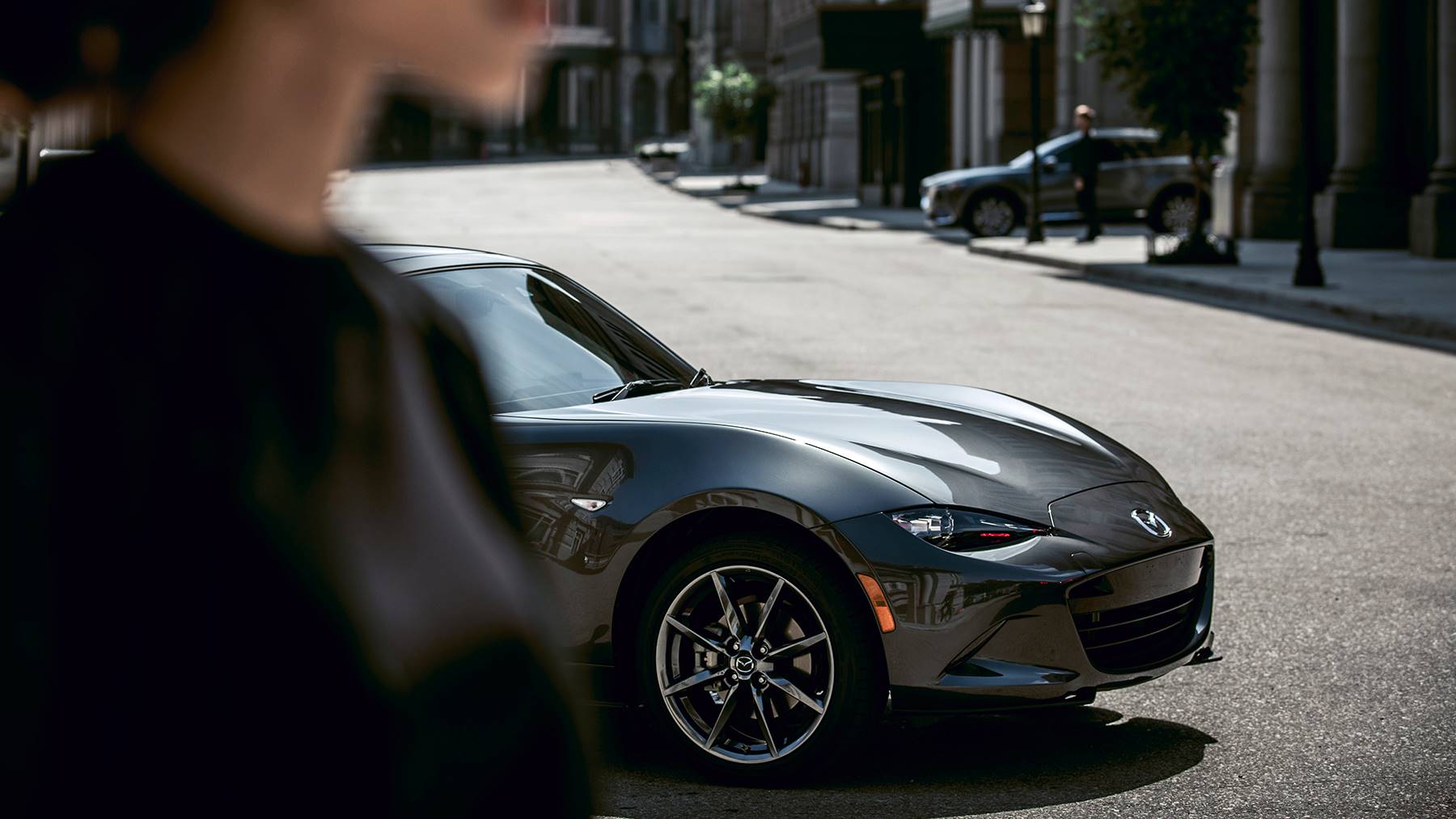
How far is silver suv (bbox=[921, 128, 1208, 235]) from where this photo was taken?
33.9m

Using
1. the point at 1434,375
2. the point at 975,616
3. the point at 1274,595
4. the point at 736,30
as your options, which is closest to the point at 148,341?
the point at 975,616

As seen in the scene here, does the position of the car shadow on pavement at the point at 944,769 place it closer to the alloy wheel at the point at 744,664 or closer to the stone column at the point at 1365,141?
the alloy wheel at the point at 744,664

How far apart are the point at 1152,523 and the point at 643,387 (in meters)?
1.45

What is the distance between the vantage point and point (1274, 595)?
6941 millimetres

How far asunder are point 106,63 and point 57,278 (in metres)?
0.10

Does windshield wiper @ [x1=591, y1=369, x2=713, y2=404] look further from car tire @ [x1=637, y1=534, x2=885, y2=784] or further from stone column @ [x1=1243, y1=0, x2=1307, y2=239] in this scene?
stone column @ [x1=1243, y1=0, x2=1307, y2=239]

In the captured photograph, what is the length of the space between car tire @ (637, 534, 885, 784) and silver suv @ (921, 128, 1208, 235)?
2977 cm

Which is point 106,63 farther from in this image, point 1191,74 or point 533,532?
point 1191,74

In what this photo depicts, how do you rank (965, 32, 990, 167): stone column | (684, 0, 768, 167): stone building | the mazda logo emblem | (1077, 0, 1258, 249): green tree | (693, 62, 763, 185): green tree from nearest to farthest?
1. the mazda logo emblem
2. (1077, 0, 1258, 249): green tree
3. (965, 32, 990, 167): stone column
4. (693, 62, 763, 185): green tree
5. (684, 0, 768, 167): stone building

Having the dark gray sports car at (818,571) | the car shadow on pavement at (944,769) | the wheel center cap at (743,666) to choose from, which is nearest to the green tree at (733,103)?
the car shadow on pavement at (944,769)

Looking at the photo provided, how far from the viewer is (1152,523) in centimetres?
523

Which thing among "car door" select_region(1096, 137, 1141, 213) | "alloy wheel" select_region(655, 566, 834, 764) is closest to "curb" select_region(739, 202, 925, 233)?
"car door" select_region(1096, 137, 1141, 213)

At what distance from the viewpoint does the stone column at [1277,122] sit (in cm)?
3011

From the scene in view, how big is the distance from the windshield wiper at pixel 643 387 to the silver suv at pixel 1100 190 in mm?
28795
